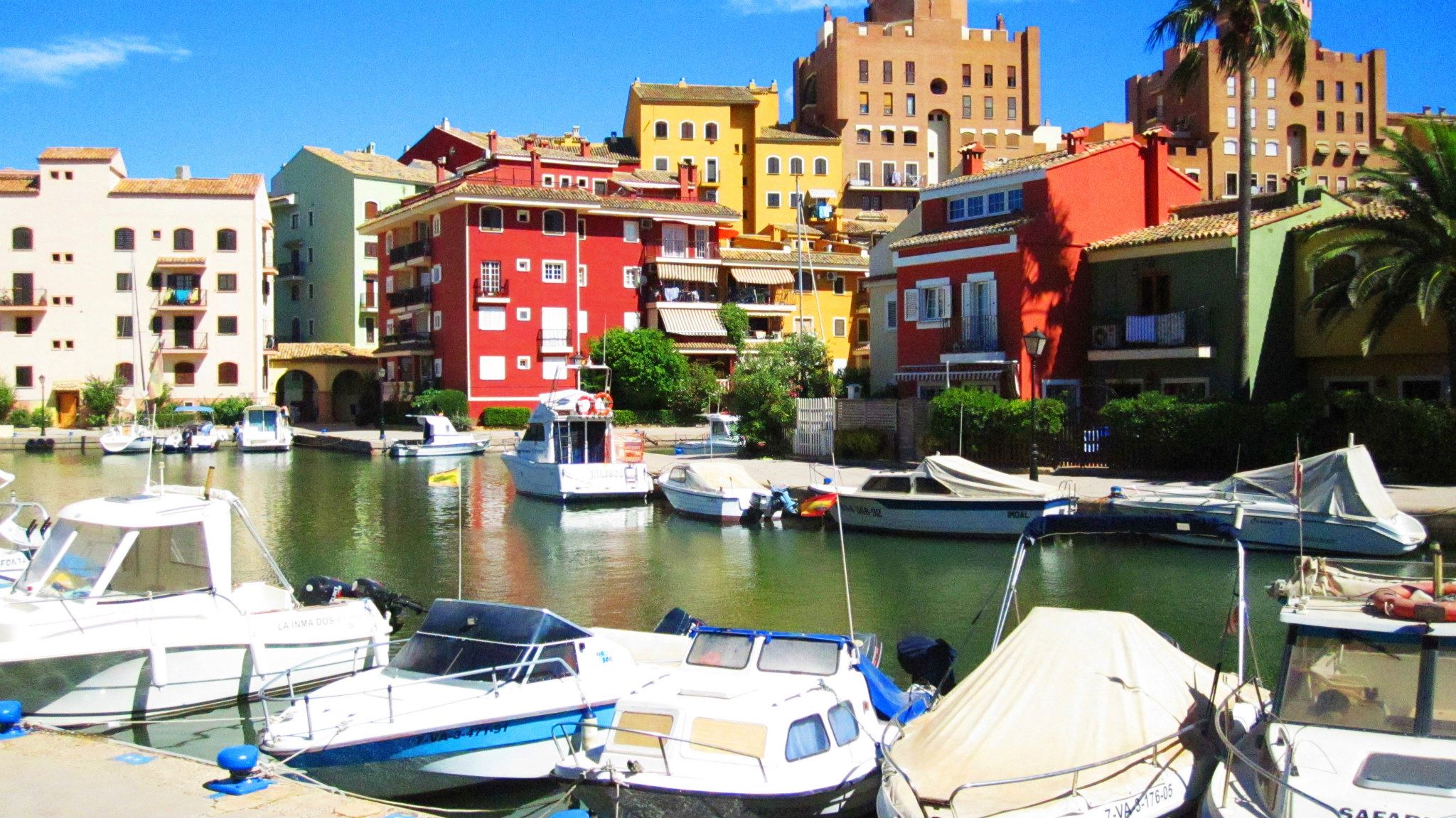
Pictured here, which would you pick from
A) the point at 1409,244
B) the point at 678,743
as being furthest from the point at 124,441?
the point at 678,743

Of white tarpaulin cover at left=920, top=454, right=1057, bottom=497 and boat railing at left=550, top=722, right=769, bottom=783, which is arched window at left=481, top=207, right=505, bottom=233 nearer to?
white tarpaulin cover at left=920, top=454, right=1057, bottom=497

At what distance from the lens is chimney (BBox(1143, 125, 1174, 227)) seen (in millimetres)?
45062

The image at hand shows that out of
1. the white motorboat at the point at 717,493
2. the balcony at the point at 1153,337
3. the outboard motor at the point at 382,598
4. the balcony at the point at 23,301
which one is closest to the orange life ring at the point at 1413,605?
the outboard motor at the point at 382,598

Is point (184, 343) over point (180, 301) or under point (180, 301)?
under

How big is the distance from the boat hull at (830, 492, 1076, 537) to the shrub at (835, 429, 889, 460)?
9.70 m

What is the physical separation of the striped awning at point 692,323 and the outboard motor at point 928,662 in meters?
A: 57.7

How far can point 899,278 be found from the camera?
46.8m

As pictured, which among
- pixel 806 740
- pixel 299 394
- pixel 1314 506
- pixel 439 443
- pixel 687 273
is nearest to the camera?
pixel 806 740

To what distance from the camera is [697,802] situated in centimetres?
1109

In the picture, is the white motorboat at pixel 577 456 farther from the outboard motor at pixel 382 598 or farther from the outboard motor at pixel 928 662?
the outboard motor at pixel 928 662

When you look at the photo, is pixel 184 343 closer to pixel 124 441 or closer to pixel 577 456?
pixel 124 441

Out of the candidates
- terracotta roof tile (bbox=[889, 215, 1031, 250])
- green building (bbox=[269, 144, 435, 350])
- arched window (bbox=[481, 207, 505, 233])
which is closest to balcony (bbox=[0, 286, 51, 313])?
green building (bbox=[269, 144, 435, 350])

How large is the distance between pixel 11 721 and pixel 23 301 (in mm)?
71446

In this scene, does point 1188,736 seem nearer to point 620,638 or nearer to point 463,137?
point 620,638
